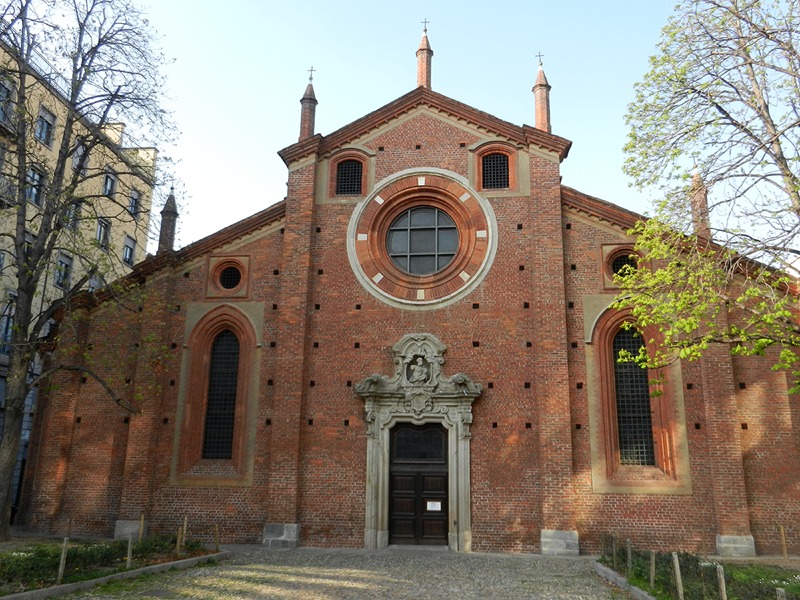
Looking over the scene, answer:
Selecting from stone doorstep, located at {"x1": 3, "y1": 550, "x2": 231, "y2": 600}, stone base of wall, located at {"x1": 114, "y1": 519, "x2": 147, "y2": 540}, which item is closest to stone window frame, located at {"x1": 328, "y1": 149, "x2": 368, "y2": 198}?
stone doorstep, located at {"x1": 3, "y1": 550, "x2": 231, "y2": 600}

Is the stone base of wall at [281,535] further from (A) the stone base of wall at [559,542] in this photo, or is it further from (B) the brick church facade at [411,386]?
(A) the stone base of wall at [559,542]

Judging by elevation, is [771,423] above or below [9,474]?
above

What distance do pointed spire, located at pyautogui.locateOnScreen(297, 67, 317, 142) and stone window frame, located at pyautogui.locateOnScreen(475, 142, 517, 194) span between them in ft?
18.2

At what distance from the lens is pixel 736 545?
15.5m

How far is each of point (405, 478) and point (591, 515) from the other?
473cm

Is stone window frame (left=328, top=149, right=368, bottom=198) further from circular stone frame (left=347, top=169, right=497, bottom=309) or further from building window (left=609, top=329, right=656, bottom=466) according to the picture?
building window (left=609, top=329, right=656, bottom=466)

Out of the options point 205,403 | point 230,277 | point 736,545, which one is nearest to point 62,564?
point 205,403

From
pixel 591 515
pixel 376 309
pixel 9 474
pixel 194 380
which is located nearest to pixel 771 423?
pixel 591 515

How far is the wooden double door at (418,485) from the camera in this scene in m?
17.2

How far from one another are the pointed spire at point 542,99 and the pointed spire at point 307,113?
714 centimetres

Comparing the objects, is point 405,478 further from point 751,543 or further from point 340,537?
point 751,543

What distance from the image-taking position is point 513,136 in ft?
63.8

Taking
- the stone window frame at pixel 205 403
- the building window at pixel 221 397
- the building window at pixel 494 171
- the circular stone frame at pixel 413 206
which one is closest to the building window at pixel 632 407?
the circular stone frame at pixel 413 206

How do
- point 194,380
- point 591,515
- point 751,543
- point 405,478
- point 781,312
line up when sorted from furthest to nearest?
point 194,380, point 405,478, point 591,515, point 751,543, point 781,312
